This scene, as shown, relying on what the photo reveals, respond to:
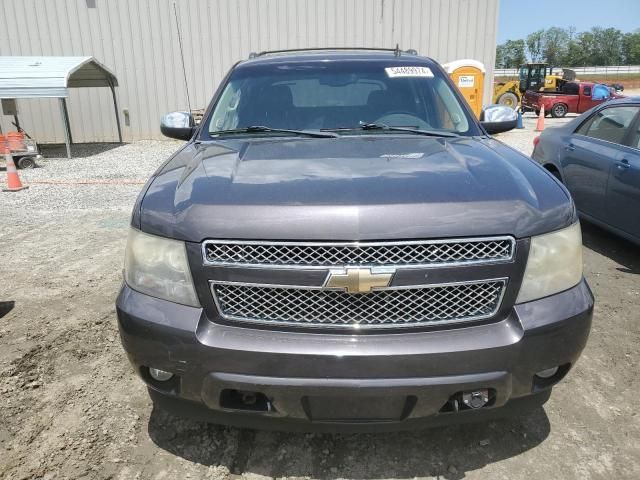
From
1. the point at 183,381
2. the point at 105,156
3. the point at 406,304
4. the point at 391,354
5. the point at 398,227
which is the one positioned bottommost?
the point at 105,156

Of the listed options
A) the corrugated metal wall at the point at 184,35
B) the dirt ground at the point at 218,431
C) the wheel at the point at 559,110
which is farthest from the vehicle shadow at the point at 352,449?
the wheel at the point at 559,110

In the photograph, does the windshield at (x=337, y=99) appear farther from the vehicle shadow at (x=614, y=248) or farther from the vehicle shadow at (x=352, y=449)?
the vehicle shadow at (x=614, y=248)

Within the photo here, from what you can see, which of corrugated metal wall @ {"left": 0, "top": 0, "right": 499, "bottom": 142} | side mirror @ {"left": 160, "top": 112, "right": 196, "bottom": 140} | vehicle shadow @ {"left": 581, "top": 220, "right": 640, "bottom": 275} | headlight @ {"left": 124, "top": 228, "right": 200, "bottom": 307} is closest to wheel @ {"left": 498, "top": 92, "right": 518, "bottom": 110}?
corrugated metal wall @ {"left": 0, "top": 0, "right": 499, "bottom": 142}

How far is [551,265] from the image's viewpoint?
75.7 inches

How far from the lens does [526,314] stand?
187cm

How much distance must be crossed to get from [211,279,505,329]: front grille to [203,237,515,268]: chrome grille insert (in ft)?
0.31

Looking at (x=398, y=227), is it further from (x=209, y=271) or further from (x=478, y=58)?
(x=478, y=58)

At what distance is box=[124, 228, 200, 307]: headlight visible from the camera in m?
1.87

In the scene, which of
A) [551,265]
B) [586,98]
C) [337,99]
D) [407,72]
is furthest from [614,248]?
[586,98]

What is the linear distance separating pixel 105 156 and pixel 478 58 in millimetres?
11279

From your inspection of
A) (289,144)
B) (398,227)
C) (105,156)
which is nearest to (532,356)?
(398,227)

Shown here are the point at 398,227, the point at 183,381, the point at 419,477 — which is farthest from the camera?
the point at 419,477

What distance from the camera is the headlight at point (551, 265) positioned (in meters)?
1.88

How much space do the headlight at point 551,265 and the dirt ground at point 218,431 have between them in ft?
2.81
